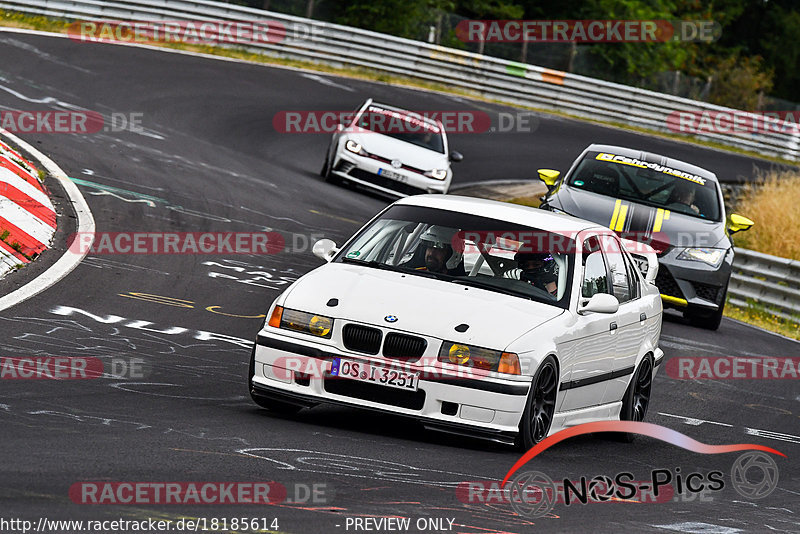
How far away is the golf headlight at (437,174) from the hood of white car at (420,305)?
13.2m

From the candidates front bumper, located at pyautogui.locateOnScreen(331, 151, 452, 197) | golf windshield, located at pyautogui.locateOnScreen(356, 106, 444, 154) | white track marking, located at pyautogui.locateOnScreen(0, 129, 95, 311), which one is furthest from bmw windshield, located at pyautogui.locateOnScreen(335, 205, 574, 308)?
golf windshield, located at pyautogui.locateOnScreen(356, 106, 444, 154)

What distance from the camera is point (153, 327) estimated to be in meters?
9.88

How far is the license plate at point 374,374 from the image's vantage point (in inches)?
285

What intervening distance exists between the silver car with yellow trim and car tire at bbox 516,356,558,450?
693 centimetres

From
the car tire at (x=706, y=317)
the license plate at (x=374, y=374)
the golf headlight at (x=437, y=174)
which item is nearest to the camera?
the license plate at (x=374, y=374)

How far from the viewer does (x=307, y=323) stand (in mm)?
7445

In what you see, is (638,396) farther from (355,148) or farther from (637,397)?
(355,148)

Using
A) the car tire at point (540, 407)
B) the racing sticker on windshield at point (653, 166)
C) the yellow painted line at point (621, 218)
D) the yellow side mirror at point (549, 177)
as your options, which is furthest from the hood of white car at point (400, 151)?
the car tire at point (540, 407)

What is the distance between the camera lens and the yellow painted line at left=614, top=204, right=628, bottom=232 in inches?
573

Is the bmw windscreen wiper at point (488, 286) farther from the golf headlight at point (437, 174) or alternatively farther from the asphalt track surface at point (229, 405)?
the golf headlight at point (437, 174)

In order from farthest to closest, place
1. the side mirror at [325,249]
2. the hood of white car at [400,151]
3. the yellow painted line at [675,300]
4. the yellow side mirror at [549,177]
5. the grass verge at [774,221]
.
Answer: the grass verge at [774,221]
the hood of white car at [400,151]
the yellow side mirror at [549,177]
the yellow painted line at [675,300]
the side mirror at [325,249]

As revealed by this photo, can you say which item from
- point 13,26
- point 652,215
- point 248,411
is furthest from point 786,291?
point 13,26

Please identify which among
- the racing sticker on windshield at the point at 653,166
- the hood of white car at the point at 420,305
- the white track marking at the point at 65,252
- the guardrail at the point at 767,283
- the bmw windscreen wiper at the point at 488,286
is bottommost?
the guardrail at the point at 767,283

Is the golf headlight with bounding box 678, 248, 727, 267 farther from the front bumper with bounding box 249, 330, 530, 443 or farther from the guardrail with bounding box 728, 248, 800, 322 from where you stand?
the front bumper with bounding box 249, 330, 530, 443
